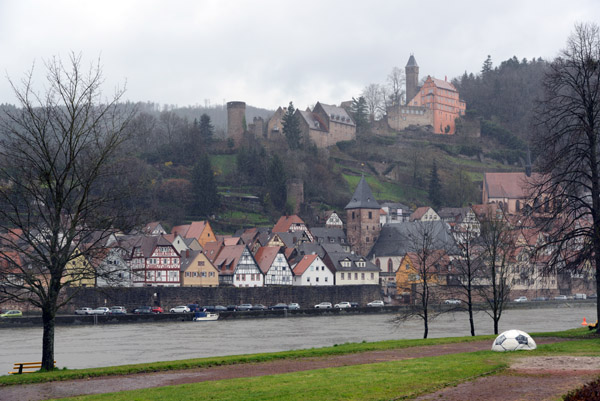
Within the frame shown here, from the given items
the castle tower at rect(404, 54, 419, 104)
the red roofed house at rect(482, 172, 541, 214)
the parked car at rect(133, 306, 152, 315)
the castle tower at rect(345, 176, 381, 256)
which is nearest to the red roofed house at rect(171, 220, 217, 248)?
the castle tower at rect(345, 176, 381, 256)

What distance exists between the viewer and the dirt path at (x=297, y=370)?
1664cm

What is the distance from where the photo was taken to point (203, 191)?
11006cm

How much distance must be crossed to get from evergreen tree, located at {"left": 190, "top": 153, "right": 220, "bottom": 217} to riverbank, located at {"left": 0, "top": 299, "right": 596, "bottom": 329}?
40.4 m

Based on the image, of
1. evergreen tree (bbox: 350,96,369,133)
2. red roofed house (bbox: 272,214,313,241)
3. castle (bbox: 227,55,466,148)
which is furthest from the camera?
evergreen tree (bbox: 350,96,369,133)

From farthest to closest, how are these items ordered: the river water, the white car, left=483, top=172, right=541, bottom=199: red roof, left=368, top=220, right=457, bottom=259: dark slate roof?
left=483, top=172, right=541, bottom=199: red roof, left=368, top=220, right=457, bottom=259: dark slate roof, the white car, the river water

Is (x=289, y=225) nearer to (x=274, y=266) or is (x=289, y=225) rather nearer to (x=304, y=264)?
(x=304, y=264)

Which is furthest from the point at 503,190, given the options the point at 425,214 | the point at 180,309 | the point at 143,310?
the point at 143,310

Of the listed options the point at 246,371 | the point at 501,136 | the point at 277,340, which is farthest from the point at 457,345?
the point at 501,136

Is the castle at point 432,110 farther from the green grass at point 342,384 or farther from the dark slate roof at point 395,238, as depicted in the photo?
the green grass at point 342,384

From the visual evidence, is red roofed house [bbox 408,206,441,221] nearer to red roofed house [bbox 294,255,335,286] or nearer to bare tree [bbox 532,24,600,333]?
red roofed house [bbox 294,255,335,286]

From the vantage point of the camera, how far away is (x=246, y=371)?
2205cm

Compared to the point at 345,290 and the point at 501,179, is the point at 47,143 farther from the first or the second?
the point at 501,179

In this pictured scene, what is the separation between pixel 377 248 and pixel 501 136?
2708 inches

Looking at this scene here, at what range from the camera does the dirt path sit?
16.6 meters
